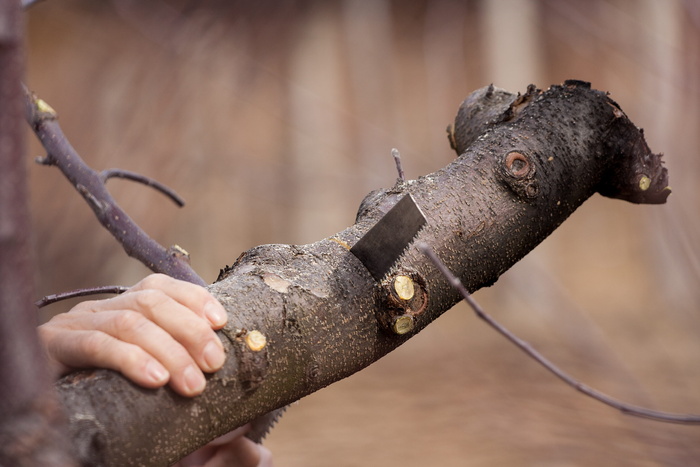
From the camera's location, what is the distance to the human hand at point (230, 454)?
0.91 m

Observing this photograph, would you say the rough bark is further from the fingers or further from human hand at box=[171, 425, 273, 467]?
human hand at box=[171, 425, 273, 467]

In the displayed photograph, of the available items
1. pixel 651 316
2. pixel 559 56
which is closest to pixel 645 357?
pixel 651 316

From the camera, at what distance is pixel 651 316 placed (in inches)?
223

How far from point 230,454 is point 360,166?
14.4 ft

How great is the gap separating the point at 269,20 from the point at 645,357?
3.88 m

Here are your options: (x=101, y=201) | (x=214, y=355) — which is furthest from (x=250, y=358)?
(x=101, y=201)

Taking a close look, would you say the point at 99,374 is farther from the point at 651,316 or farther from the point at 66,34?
the point at 651,316

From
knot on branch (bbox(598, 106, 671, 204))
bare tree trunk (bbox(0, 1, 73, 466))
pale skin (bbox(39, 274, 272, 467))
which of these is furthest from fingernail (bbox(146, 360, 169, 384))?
knot on branch (bbox(598, 106, 671, 204))

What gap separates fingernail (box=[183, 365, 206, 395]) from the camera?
516mm

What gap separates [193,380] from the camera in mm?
519

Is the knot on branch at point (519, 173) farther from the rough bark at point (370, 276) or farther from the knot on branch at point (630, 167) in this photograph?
the knot on branch at point (630, 167)

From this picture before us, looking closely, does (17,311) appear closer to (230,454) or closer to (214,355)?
(214,355)

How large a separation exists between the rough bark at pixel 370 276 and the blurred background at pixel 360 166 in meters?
2.78

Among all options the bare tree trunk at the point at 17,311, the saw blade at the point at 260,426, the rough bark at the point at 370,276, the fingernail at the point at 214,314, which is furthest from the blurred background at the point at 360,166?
the bare tree trunk at the point at 17,311
